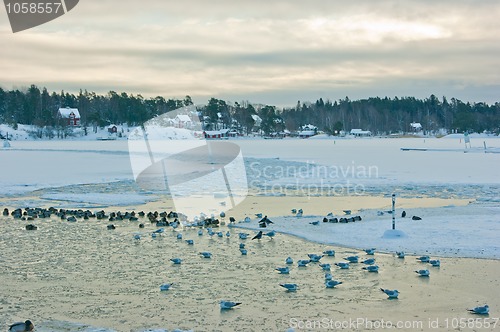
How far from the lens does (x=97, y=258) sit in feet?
39.5

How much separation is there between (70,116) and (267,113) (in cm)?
4553

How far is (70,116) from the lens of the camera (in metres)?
132

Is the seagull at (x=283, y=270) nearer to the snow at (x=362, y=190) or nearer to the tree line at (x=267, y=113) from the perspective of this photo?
the snow at (x=362, y=190)

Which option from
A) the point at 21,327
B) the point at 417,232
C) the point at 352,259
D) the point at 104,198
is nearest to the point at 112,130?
the point at 104,198

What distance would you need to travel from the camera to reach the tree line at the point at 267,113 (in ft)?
434

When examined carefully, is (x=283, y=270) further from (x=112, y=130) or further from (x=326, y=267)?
(x=112, y=130)

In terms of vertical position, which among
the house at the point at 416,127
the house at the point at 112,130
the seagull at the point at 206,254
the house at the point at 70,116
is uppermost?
the house at the point at 70,116

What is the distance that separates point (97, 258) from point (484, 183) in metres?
20.7

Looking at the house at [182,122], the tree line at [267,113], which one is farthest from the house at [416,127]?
the house at [182,122]

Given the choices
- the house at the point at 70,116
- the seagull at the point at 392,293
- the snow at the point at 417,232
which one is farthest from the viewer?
the house at the point at 70,116

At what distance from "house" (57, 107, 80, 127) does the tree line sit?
2013mm

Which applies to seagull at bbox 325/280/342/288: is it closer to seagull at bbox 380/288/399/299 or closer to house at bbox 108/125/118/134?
seagull at bbox 380/288/399/299

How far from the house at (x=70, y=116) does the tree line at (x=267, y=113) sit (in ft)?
6.60

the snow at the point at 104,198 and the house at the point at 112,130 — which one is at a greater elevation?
the house at the point at 112,130
